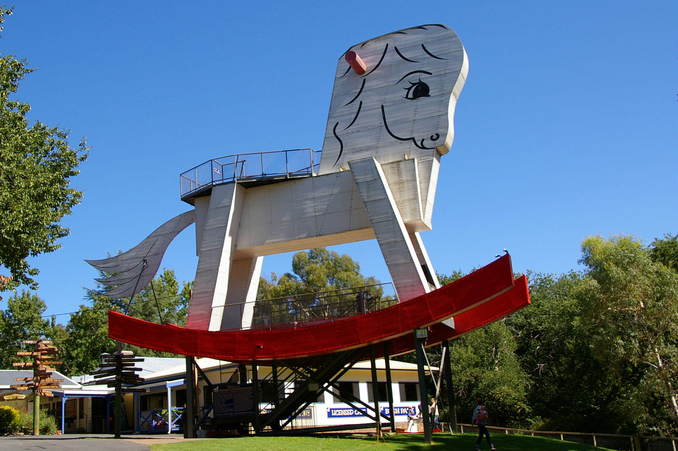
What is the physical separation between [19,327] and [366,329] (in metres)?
49.6

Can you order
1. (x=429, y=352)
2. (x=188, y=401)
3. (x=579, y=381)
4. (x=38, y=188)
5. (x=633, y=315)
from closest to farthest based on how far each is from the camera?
(x=188, y=401) < (x=38, y=188) < (x=633, y=315) < (x=579, y=381) < (x=429, y=352)

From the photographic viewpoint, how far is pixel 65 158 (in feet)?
93.1

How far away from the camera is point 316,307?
2303 cm

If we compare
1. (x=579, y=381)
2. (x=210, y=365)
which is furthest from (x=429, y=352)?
(x=210, y=365)

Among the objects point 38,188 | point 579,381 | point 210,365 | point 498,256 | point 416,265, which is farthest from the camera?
point 579,381

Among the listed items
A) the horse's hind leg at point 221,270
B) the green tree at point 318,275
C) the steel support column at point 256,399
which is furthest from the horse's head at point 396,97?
the green tree at point 318,275

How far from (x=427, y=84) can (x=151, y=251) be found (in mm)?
12694

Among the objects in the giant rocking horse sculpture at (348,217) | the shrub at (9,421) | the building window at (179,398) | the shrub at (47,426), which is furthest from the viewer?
the building window at (179,398)

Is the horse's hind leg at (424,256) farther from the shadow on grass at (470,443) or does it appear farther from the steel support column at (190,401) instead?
the steel support column at (190,401)

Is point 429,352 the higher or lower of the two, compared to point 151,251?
lower

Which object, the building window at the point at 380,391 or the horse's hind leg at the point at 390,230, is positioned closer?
the horse's hind leg at the point at 390,230

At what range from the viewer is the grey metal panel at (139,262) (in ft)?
86.2

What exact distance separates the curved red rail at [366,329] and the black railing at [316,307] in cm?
139

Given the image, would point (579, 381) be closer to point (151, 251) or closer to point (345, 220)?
point (345, 220)
